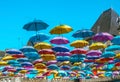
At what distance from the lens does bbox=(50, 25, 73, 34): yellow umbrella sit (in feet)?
64.4

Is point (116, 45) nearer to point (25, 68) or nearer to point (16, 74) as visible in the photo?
point (25, 68)

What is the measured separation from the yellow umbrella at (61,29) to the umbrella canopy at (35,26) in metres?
0.55

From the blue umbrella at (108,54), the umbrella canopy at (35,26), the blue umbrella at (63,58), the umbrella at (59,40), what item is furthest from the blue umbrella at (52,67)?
the umbrella canopy at (35,26)

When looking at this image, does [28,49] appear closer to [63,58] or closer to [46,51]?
[46,51]

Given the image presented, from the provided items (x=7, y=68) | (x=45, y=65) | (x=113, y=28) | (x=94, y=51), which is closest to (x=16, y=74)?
(x=7, y=68)

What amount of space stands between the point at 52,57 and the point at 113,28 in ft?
85.6

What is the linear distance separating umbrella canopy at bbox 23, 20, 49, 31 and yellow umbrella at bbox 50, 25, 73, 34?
1.82 feet

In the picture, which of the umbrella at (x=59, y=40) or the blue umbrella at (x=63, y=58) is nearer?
the umbrella at (x=59, y=40)

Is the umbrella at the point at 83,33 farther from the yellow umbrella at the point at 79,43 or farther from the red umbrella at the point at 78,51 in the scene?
the red umbrella at the point at 78,51

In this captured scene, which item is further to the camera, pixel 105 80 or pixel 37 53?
pixel 105 80

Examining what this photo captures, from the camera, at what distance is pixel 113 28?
47.8 meters

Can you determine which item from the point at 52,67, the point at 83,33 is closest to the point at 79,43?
the point at 83,33

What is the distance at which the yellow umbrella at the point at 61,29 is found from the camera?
19.6 m

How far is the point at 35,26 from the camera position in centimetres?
2006
